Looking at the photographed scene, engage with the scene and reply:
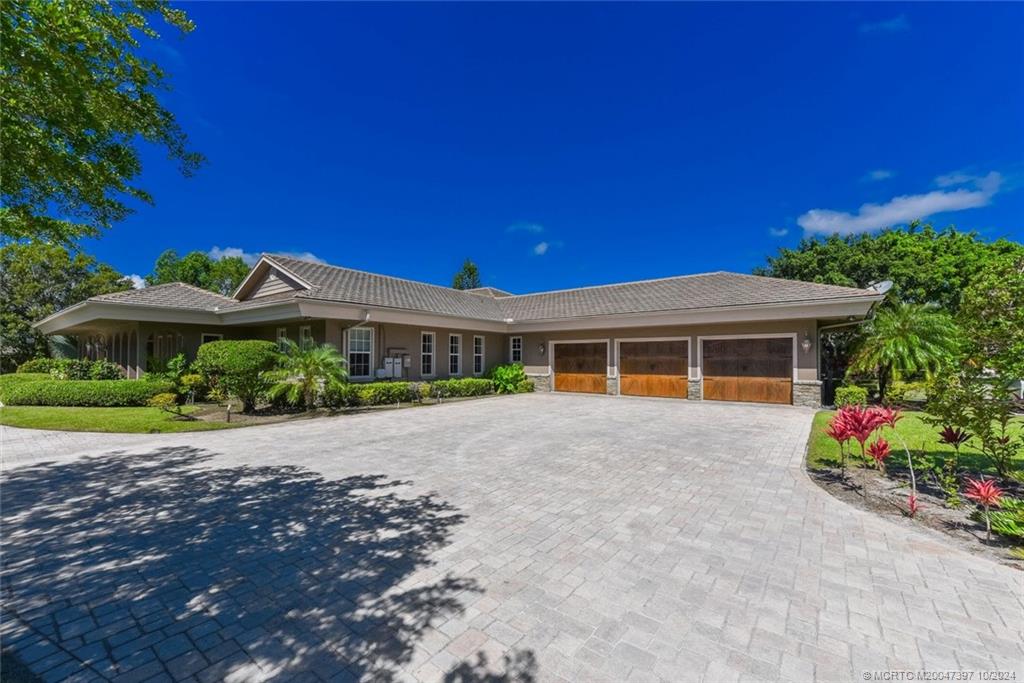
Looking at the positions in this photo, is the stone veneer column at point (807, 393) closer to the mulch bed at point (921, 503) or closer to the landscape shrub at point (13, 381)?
the mulch bed at point (921, 503)

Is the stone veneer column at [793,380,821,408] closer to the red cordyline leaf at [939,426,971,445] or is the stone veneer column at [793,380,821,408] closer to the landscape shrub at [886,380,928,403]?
the landscape shrub at [886,380,928,403]

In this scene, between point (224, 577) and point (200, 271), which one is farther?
point (200, 271)

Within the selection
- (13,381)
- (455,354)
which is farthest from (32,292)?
(455,354)

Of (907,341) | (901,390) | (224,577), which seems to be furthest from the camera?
(901,390)

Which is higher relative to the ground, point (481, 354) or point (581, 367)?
point (481, 354)

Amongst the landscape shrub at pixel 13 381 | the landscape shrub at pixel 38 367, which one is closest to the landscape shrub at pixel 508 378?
the landscape shrub at pixel 13 381

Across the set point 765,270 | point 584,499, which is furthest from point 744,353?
point 765,270

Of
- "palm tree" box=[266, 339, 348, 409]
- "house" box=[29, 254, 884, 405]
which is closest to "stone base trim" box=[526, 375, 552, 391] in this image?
"house" box=[29, 254, 884, 405]

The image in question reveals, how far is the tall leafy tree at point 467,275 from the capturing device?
50219mm

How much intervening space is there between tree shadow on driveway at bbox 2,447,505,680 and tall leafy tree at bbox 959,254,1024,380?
6.51m

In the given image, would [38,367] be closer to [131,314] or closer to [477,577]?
[131,314]

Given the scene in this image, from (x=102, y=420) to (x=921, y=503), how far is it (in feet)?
53.7

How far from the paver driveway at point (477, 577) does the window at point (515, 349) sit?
564 inches

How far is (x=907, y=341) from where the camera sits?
13.6m
